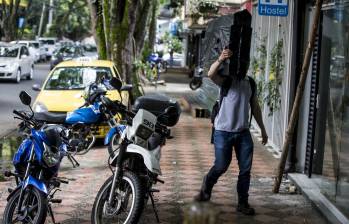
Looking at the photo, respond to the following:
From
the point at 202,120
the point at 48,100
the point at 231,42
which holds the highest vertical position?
the point at 231,42

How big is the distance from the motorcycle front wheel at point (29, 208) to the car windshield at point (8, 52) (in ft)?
70.7

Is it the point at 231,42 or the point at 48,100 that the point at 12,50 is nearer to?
the point at 48,100

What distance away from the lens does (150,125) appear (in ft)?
17.5

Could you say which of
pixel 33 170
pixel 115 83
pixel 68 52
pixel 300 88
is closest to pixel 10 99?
pixel 300 88

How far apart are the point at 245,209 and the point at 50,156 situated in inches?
87.4

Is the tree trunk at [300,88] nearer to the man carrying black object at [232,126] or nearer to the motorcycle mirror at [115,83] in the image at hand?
the man carrying black object at [232,126]

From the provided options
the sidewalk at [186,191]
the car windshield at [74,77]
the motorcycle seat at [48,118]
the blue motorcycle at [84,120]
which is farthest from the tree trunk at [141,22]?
the motorcycle seat at [48,118]

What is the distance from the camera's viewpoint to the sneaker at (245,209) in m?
6.42

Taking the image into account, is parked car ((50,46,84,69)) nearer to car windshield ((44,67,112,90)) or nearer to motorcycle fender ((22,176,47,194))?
car windshield ((44,67,112,90))

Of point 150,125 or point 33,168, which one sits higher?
point 150,125

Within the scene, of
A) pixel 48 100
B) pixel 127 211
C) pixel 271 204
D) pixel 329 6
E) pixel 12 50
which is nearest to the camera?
pixel 127 211

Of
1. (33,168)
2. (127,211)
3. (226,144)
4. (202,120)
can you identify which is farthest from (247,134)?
(202,120)

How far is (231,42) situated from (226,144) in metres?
1.03

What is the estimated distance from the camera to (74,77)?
1238 centimetres
